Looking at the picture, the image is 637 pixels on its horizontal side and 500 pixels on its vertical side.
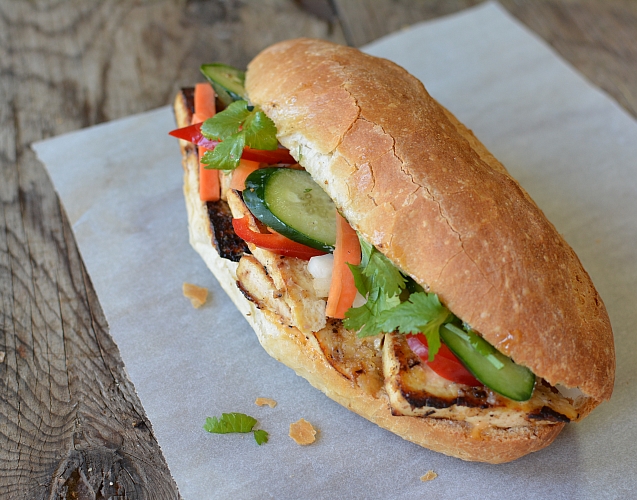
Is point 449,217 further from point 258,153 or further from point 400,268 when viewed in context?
point 258,153

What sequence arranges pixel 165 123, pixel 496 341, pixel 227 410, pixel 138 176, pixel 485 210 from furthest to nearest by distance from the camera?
pixel 165 123
pixel 138 176
pixel 227 410
pixel 485 210
pixel 496 341

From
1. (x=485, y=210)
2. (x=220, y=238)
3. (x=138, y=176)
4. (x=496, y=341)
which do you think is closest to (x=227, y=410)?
(x=220, y=238)

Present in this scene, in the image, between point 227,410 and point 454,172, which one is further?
point 227,410

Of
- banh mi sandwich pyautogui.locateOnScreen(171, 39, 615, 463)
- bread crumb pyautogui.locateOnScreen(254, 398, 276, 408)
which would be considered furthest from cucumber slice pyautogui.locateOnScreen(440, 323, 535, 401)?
bread crumb pyautogui.locateOnScreen(254, 398, 276, 408)

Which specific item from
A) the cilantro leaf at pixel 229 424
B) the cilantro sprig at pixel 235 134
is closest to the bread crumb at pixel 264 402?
the cilantro leaf at pixel 229 424

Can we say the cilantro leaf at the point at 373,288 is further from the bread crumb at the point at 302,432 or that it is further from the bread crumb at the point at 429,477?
the bread crumb at the point at 429,477

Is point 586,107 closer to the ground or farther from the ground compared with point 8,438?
farther from the ground

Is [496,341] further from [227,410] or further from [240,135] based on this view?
[240,135]

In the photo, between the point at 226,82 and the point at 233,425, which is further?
the point at 226,82

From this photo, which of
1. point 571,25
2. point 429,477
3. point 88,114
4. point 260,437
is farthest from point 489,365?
point 571,25
